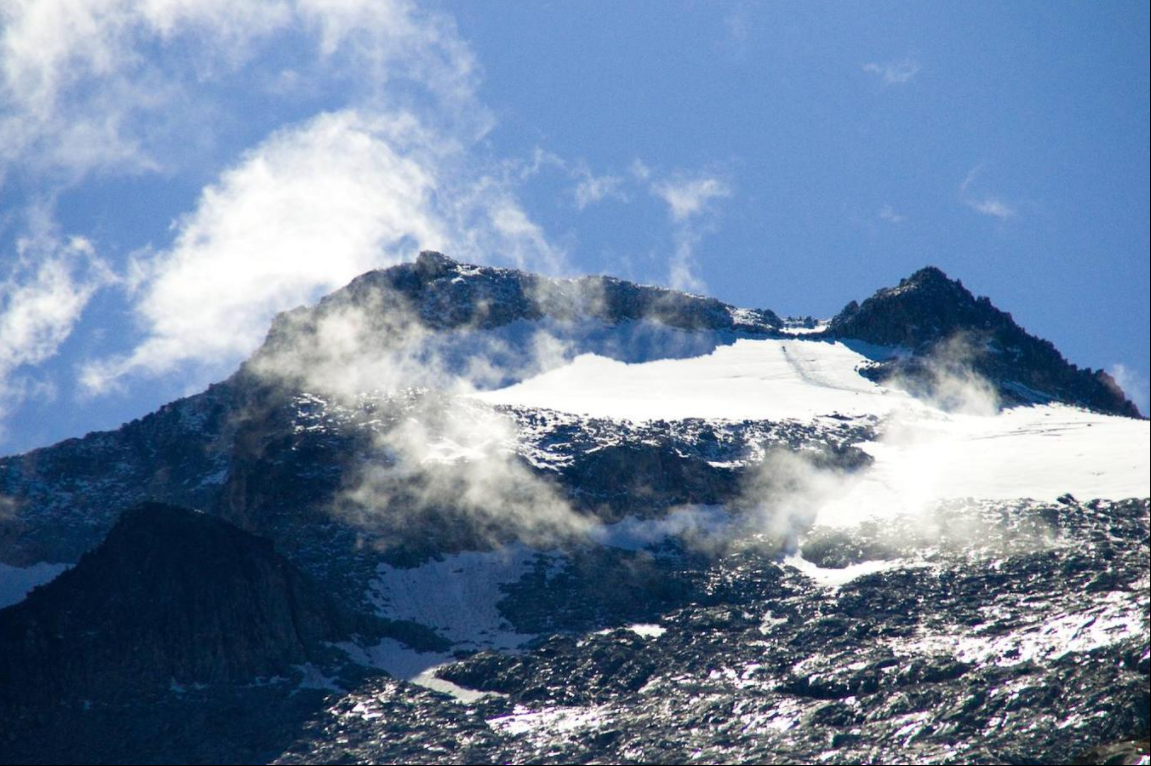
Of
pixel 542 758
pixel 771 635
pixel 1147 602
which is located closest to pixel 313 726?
pixel 542 758

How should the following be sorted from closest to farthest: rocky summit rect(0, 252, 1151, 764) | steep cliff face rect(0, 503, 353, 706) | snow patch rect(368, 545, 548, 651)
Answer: rocky summit rect(0, 252, 1151, 764) < steep cliff face rect(0, 503, 353, 706) < snow patch rect(368, 545, 548, 651)

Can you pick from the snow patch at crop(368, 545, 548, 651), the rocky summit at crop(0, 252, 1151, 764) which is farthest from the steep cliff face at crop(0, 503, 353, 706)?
the snow patch at crop(368, 545, 548, 651)

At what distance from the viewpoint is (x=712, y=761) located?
137 meters

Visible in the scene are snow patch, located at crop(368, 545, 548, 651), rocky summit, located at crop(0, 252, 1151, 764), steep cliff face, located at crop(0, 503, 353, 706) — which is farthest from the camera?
snow patch, located at crop(368, 545, 548, 651)

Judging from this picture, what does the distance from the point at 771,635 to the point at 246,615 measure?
51.6m

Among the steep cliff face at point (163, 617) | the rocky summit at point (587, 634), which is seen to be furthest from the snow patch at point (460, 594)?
the steep cliff face at point (163, 617)

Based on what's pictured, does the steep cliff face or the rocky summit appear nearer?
the rocky summit

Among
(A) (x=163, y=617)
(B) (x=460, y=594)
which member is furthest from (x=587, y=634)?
(A) (x=163, y=617)

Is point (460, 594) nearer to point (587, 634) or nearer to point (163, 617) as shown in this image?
point (587, 634)

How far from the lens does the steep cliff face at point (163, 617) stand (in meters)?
162

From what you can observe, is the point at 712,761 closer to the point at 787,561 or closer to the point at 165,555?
the point at 787,561

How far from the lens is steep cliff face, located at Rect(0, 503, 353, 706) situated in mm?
161750

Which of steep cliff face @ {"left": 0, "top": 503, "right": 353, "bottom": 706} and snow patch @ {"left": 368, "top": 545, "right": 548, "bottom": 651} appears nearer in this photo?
steep cliff face @ {"left": 0, "top": 503, "right": 353, "bottom": 706}

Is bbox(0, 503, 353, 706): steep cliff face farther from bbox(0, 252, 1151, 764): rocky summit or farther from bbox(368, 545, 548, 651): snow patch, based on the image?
bbox(368, 545, 548, 651): snow patch
